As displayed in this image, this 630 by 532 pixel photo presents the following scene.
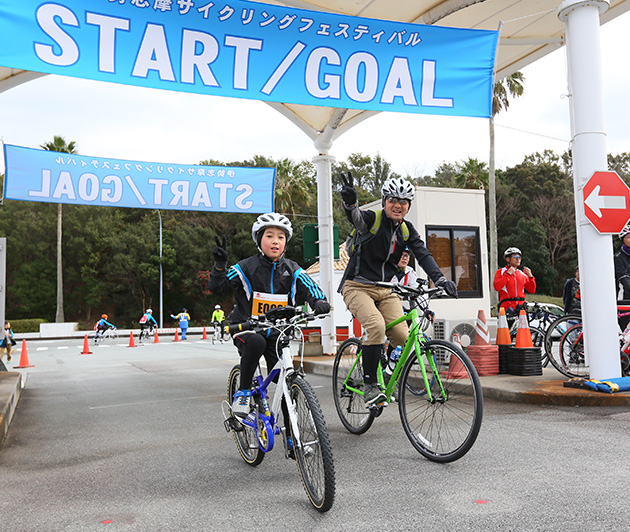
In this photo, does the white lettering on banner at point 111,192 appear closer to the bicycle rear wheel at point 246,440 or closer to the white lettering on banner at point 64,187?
the white lettering on banner at point 64,187

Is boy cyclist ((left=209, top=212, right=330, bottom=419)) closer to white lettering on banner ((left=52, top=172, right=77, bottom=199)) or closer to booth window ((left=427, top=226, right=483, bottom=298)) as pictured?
white lettering on banner ((left=52, top=172, right=77, bottom=199))

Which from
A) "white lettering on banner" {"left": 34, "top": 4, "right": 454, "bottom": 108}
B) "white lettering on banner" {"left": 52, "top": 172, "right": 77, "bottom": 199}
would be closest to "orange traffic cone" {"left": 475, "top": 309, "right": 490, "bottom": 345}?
"white lettering on banner" {"left": 34, "top": 4, "right": 454, "bottom": 108}

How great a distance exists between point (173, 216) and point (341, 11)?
51.3 meters

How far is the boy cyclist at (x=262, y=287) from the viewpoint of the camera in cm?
415

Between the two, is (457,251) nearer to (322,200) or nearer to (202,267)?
(322,200)

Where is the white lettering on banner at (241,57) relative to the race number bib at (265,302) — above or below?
above

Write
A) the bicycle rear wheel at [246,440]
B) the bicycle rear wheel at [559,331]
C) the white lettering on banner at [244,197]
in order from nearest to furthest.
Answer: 1. the bicycle rear wheel at [246,440]
2. the bicycle rear wheel at [559,331]
3. the white lettering on banner at [244,197]

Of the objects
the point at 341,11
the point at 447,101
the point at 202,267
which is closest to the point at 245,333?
the point at 447,101

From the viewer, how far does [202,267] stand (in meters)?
53.3

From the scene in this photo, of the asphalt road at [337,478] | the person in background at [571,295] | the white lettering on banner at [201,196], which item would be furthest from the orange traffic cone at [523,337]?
the white lettering on banner at [201,196]

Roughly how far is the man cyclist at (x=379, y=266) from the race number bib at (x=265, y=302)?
1.06m

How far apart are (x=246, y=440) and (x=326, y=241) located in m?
7.29

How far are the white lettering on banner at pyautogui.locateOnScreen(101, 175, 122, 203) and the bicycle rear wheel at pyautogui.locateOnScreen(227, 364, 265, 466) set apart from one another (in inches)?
306

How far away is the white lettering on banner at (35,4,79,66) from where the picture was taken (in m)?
5.95
